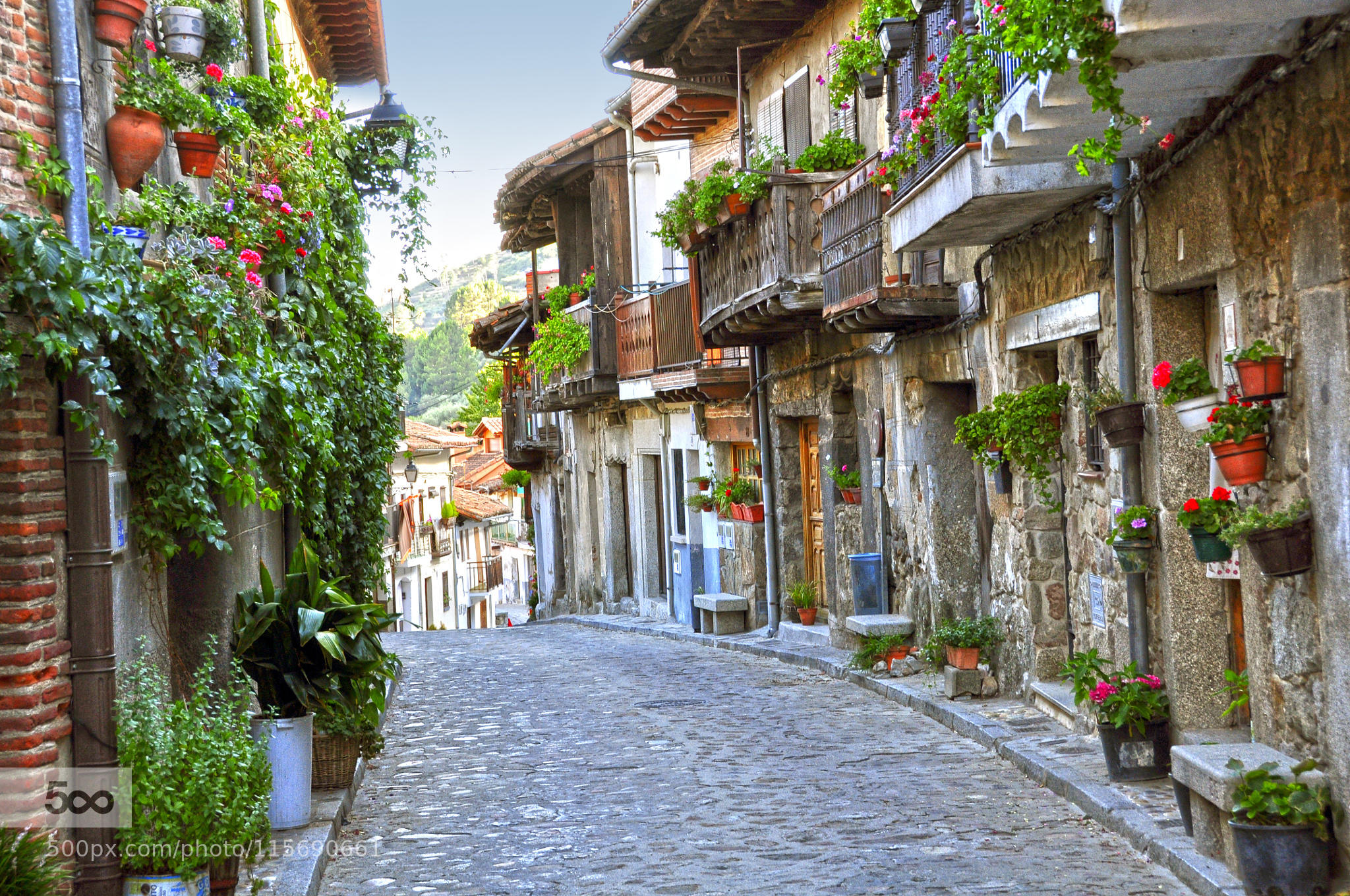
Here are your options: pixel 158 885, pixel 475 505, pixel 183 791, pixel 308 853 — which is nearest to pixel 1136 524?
pixel 308 853

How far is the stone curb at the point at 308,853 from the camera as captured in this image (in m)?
5.99

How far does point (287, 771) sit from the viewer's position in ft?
22.7

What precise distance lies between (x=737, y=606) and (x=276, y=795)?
1038cm

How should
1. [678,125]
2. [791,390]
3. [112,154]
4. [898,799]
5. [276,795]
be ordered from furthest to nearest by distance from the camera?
[678,125] < [791,390] < [898,799] < [276,795] < [112,154]

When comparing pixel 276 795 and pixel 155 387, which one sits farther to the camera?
pixel 276 795

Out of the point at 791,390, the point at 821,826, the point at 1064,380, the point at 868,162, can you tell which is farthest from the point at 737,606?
the point at 821,826

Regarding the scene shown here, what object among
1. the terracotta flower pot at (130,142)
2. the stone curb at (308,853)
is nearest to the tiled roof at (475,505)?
the stone curb at (308,853)

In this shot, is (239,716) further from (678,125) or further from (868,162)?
(678,125)

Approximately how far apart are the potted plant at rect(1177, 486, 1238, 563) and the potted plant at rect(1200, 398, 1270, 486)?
0.17 metres

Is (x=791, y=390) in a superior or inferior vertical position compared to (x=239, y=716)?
superior

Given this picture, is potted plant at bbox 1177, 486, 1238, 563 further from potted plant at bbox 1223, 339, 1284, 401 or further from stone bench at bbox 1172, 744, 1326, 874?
stone bench at bbox 1172, 744, 1326, 874

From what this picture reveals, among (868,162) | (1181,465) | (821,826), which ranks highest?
(868,162)

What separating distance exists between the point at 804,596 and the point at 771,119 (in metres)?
5.59

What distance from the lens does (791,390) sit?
15.7m
